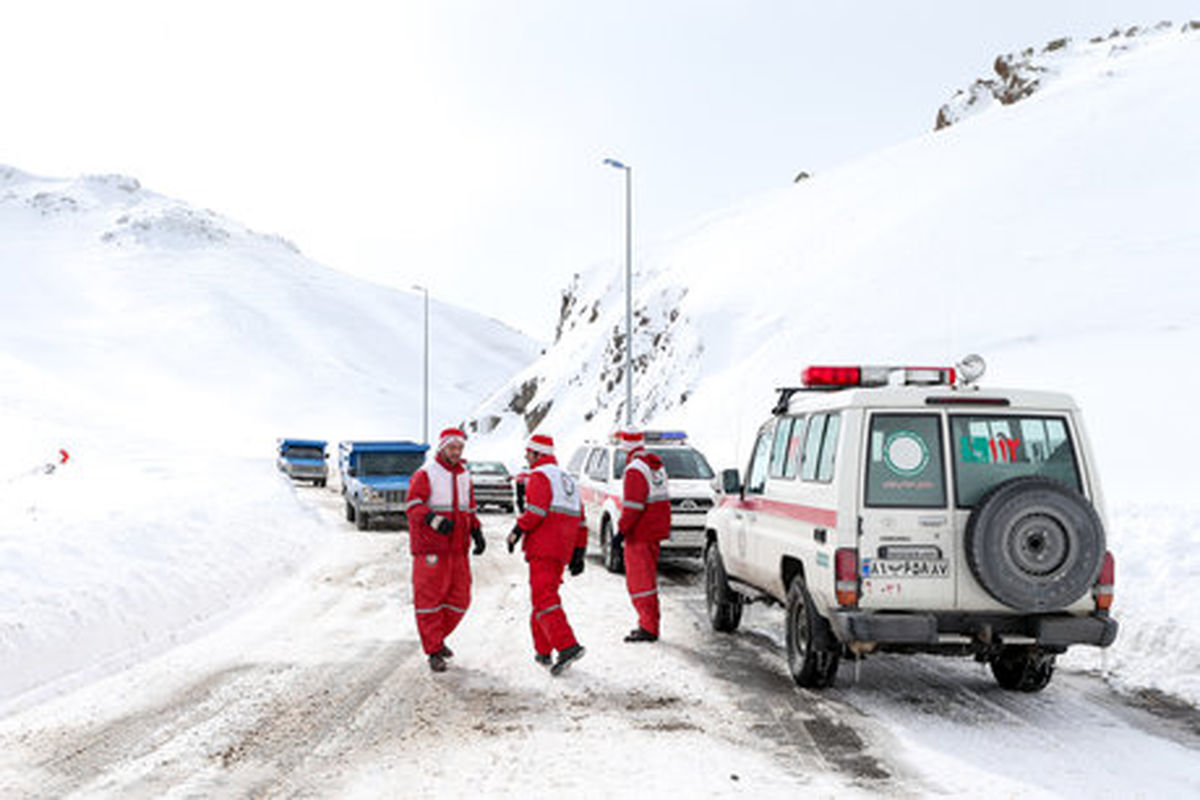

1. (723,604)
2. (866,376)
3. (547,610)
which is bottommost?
(723,604)

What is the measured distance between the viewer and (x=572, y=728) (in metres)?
6.73

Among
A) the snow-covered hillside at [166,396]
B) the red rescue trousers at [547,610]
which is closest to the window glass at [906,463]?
the red rescue trousers at [547,610]

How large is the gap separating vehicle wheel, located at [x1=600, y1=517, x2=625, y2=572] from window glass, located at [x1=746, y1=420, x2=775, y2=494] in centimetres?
462

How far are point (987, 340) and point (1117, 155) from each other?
692 inches

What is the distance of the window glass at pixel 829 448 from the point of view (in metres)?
7.66

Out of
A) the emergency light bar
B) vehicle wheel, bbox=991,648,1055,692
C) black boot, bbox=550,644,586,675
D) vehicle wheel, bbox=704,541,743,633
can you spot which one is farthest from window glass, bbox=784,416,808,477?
black boot, bbox=550,644,586,675

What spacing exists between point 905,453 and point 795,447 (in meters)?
1.44

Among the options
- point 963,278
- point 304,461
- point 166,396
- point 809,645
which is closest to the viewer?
point 809,645

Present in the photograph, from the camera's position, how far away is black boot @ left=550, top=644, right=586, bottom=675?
8320 mm

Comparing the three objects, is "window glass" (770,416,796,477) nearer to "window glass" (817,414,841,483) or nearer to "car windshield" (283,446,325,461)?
"window glass" (817,414,841,483)

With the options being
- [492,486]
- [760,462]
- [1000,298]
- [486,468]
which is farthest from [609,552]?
[1000,298]

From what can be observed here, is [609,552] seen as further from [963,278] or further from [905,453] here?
[963,278]

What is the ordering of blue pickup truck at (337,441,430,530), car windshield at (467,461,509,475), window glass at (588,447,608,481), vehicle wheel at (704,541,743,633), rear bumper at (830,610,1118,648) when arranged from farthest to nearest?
car windshield at (467,461,509,475), blue pickup truck at (337,441,430,530), window glass at (588,447,608,481), vehicle wheel at (704,541,743,633), rear bumper at (830,610,1118,648)

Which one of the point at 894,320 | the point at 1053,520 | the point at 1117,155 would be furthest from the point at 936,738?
the point at 1117,155
